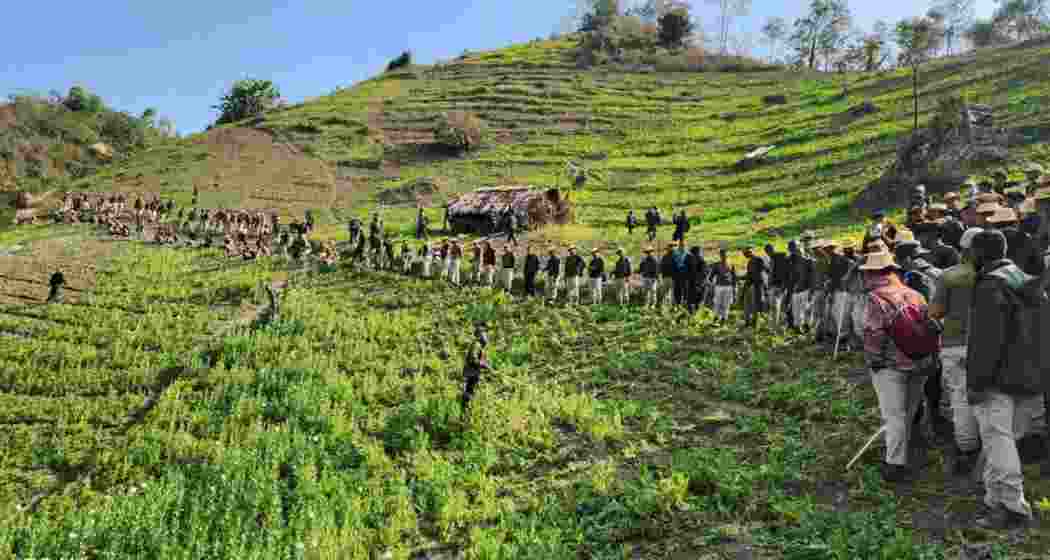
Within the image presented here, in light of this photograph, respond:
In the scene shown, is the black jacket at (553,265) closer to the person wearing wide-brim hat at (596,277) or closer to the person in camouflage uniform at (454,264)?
the person wearing wide-brim hat at (596,277)

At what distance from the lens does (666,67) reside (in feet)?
260

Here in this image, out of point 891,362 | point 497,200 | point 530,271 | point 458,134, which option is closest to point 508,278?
point 530,271

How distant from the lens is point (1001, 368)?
19.4 feet

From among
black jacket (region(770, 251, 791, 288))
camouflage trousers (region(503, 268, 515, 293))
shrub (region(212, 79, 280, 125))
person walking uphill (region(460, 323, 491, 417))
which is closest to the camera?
person walking uphill (region(460, 323, 491, 417))

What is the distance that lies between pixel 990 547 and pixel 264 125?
67.2 meters

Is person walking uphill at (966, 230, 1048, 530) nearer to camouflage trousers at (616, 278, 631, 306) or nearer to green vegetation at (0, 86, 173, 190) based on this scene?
camouflage trousers at (616, 278, 631, 306)

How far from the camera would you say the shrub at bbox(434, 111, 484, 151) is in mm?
55875

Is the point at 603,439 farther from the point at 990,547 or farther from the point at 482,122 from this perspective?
the point at 482,122

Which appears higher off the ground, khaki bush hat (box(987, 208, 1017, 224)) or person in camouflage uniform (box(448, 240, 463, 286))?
khaki bush hat (box(987, 208, 1017, 224))

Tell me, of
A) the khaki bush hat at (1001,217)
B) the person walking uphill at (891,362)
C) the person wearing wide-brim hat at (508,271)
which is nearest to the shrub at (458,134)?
the person wearing wide-brim hat at (508,271)

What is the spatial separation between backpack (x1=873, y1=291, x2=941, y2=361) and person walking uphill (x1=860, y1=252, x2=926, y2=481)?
0.04 ft

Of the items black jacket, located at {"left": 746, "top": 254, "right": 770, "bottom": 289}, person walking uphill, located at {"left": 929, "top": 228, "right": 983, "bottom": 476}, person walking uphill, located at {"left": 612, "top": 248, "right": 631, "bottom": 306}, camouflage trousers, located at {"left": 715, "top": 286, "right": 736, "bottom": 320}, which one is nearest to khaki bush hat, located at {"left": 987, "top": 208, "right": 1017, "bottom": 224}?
person walking uphill, located at {"left": 929, "top": 228, "right": 983, "bottom": 476}

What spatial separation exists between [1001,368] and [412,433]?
8.06m

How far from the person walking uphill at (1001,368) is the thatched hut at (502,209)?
2506 cm
